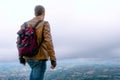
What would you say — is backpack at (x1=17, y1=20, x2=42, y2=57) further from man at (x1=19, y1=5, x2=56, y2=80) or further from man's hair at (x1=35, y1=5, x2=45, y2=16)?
man's hair at (x1=35, y1=5, x2=45, y2=16)

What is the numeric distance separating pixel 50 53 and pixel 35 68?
58cm

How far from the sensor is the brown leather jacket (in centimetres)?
965

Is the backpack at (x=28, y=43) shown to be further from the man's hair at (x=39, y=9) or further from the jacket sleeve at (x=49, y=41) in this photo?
the man's hair at (x=39, y=9)

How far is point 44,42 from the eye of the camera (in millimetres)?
9734

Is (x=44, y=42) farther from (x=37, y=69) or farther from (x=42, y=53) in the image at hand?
(x=37, y=69)

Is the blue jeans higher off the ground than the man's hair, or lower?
lower

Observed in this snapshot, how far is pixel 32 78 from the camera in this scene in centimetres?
982

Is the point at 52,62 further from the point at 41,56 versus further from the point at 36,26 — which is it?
the point at 36,26

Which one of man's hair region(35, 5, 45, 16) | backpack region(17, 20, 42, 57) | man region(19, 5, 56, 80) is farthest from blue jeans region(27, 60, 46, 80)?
man's hair region(35, 5, 45, 16)

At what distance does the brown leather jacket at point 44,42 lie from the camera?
9.65 meters

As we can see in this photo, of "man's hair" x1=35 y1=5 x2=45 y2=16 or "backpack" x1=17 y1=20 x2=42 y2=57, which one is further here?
"man's hair" x1=35 y1=5 x2=45 y2=16

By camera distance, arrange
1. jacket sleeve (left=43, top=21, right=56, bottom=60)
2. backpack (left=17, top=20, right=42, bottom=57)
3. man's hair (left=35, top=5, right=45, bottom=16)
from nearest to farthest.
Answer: jacket sleeve (left=43, top=21, right=56, bottom=60) → backpack (left=17, top=20, right=42, bottom=57) → man's hair (left=35, top=5, right=45, bottom=16)

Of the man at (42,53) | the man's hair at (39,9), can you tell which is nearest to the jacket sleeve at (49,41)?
the man at (42,53)

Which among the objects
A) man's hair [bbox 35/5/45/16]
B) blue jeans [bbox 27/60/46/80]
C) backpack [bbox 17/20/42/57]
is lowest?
blue jeans [bbox 27/60/46/80]
